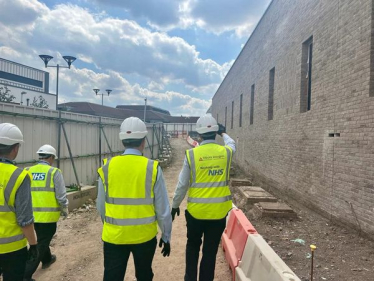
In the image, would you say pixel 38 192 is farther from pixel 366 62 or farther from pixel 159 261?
pixel 366 62

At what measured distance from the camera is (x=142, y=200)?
98.7 inches

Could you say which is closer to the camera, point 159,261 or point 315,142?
point 159,261

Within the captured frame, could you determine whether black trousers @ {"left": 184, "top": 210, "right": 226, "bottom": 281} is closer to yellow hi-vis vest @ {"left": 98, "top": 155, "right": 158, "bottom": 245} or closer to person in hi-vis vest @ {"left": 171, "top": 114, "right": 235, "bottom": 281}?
person in hi-vis vest @ {"left": 171, "top": 114, "right": 235, "bottom": 281}

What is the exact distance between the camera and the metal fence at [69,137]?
6.71 metres

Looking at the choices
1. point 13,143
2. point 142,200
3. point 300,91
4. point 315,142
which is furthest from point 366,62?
point 13,143

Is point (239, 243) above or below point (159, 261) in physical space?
above

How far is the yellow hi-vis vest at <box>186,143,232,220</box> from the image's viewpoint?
133 inches

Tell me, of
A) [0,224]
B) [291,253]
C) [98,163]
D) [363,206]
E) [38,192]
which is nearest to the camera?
[0,224]

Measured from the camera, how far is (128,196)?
2480 mm

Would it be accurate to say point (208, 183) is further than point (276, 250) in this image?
No

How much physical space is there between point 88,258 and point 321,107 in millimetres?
6131

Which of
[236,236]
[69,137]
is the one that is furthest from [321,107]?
[69,137]

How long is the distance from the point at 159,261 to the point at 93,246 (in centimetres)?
151

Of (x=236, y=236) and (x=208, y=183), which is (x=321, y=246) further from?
(x=208, y=183)
